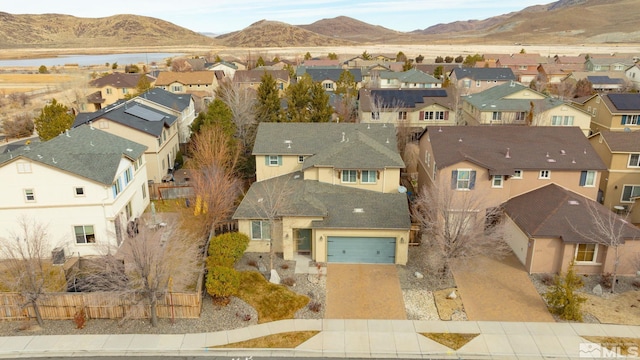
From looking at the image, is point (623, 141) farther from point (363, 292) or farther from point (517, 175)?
point (363, 292)

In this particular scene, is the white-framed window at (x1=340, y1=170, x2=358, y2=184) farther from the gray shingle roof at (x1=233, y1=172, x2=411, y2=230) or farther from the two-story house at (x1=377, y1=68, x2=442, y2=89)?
the two-story house at (x1=377, y1=68, x2=442, y2=89)

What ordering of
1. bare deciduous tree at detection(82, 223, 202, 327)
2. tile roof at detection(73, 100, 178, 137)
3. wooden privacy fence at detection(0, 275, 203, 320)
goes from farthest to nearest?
tile roof at detection(73, 100, 178, 137)
wooden privacy fence at detection(0, 275, 203, 320)
bare deciduous tree at detection(82, 223, 202, 327)

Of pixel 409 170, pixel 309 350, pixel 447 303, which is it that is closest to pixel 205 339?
pixel 309 350

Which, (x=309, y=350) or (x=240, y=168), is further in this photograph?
(x=240, y=168)

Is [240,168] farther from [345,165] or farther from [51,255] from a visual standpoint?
[51,255]

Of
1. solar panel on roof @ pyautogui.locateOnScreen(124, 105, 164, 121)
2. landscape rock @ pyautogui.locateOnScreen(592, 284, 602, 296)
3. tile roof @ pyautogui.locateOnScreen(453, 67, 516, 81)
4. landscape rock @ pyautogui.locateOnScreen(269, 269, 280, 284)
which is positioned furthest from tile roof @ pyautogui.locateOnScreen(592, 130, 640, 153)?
tile roof @ pyautogui.locateOnScreen(453, 67, 516, 81)

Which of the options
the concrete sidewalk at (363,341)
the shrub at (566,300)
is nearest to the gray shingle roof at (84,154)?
the concrete sidewalk at (363,341)

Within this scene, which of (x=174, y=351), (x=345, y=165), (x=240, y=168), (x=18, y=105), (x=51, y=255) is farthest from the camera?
(x=18, y=105)
